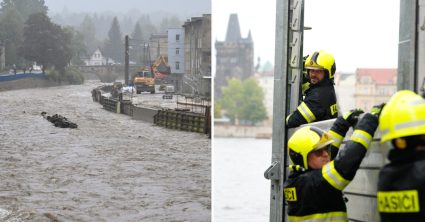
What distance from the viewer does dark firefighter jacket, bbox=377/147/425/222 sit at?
2316 millimetres

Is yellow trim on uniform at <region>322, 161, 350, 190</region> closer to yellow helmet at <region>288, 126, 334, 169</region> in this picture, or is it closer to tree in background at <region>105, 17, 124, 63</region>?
yellow helmet at <region>288, 126, 334, 169</region>

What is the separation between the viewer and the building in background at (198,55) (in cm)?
780

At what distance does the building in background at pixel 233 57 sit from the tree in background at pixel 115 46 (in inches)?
1895

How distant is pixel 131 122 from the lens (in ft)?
26.0

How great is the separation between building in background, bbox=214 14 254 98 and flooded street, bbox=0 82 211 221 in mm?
48265

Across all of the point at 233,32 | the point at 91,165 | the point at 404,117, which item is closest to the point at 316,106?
the point at 404,117

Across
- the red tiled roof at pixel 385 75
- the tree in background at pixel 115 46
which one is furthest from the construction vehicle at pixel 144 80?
the red tiled roof at pixel 385 75

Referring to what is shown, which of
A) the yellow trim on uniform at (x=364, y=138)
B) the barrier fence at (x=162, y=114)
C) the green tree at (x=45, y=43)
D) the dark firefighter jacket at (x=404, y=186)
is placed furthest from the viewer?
the barrier fence at (x=162, y=114)

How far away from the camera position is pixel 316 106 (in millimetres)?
4039

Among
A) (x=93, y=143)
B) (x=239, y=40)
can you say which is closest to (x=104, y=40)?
(x=93, y=143)

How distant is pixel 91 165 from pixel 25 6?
1.69 meters

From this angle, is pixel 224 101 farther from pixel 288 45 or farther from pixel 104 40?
pixel 288 45

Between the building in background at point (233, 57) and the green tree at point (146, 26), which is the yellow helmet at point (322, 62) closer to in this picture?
the green tree at point (146, 26)

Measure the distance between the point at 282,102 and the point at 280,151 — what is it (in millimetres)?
285
